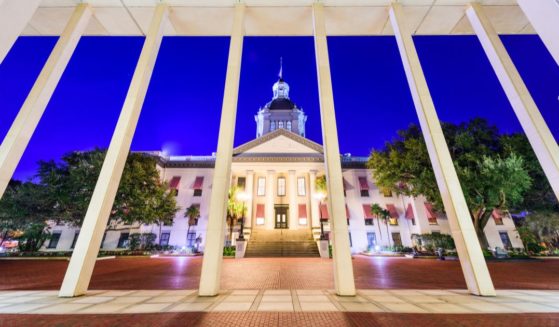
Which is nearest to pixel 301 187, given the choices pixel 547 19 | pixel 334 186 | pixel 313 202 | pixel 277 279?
pixel 313 202

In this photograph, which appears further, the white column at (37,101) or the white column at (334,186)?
the white column at (37,101)

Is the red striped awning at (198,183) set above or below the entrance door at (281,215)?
above

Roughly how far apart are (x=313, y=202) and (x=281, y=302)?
20148 millimetres

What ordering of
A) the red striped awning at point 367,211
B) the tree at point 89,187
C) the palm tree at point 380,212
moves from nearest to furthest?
the tree at point 89,187 → the palm tree at point 380,212 → the red striped awning at point 367,211

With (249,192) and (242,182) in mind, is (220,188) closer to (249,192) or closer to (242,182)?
(249,192)

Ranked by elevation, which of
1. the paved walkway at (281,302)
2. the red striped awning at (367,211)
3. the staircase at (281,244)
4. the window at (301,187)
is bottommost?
the paved walkway at (281,302)

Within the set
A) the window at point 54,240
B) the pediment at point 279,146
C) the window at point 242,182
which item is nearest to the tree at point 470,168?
the pediment at point 279,146

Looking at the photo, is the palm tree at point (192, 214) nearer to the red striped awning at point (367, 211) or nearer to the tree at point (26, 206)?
the tree at point (26, 206)

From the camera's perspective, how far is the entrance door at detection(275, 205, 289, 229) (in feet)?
81.8

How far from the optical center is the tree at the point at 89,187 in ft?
49.5

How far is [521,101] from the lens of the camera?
5.12 meters

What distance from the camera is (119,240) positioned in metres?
23.4

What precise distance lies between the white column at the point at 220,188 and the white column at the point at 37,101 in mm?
3848

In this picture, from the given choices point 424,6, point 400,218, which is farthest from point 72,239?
point 400,218
